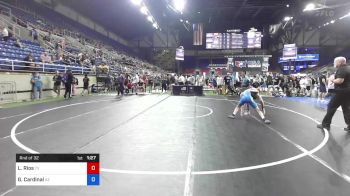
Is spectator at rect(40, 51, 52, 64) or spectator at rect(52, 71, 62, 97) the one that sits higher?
spectator at rect(40, 51, 52, 64)

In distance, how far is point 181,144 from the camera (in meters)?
6.31

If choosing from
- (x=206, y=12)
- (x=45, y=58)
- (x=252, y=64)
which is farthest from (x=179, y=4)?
(x=45, y=58)

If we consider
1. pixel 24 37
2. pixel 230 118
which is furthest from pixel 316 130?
pixel 24 37

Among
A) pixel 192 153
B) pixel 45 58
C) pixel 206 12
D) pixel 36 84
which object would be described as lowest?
pixel 192 153

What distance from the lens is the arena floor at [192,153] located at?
3.85 metres

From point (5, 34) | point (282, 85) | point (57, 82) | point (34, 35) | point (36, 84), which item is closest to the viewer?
point (36, 84)

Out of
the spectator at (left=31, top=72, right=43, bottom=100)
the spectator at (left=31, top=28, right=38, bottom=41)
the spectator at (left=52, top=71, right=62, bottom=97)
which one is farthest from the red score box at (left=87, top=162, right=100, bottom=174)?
the spectator at (left=31, top=28, right=38, bottom=41)

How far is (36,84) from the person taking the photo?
56.0 ft

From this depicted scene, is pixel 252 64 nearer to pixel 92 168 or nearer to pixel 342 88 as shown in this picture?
pixel 342 88
